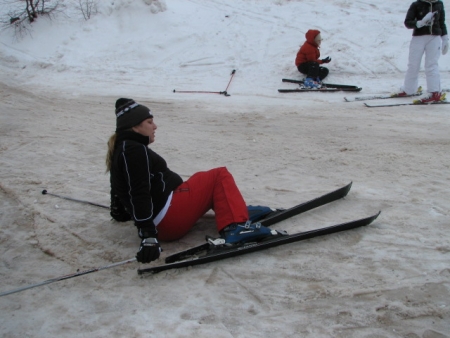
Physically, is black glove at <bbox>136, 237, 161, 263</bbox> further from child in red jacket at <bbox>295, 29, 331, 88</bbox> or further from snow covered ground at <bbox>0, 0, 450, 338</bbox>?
child in red jacket at <bbox>295, 29, 331, 88</bbox>

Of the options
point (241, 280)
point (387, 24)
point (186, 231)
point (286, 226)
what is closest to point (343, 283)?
point (241, 280)

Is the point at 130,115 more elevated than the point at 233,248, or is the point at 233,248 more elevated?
the point at 130,115

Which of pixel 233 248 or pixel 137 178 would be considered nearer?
pixel 137 178

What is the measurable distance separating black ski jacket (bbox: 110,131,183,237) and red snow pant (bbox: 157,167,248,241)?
207 millimetres

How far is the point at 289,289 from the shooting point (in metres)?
3.16

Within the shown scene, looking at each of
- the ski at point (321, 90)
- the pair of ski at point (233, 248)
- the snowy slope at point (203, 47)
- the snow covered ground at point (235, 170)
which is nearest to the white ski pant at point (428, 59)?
the snow covered ground at point (235, 170)

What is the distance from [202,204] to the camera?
386 cm

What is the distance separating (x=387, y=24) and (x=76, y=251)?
35.3 feet

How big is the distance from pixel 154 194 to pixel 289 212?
1.30 meters

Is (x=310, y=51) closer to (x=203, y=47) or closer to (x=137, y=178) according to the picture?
(x=203, y=47)

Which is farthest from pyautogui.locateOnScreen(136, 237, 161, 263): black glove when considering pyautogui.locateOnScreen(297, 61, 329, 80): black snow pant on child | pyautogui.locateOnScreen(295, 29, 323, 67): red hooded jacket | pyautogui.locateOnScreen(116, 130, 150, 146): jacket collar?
pyautogui.locateOnScreen(295, 29, 323, 67): red hooded jacket

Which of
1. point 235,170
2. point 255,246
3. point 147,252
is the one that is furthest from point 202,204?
point 235,170

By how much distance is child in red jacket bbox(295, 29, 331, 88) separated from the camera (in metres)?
9.79

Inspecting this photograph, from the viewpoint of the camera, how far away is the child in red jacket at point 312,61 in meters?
9.79
